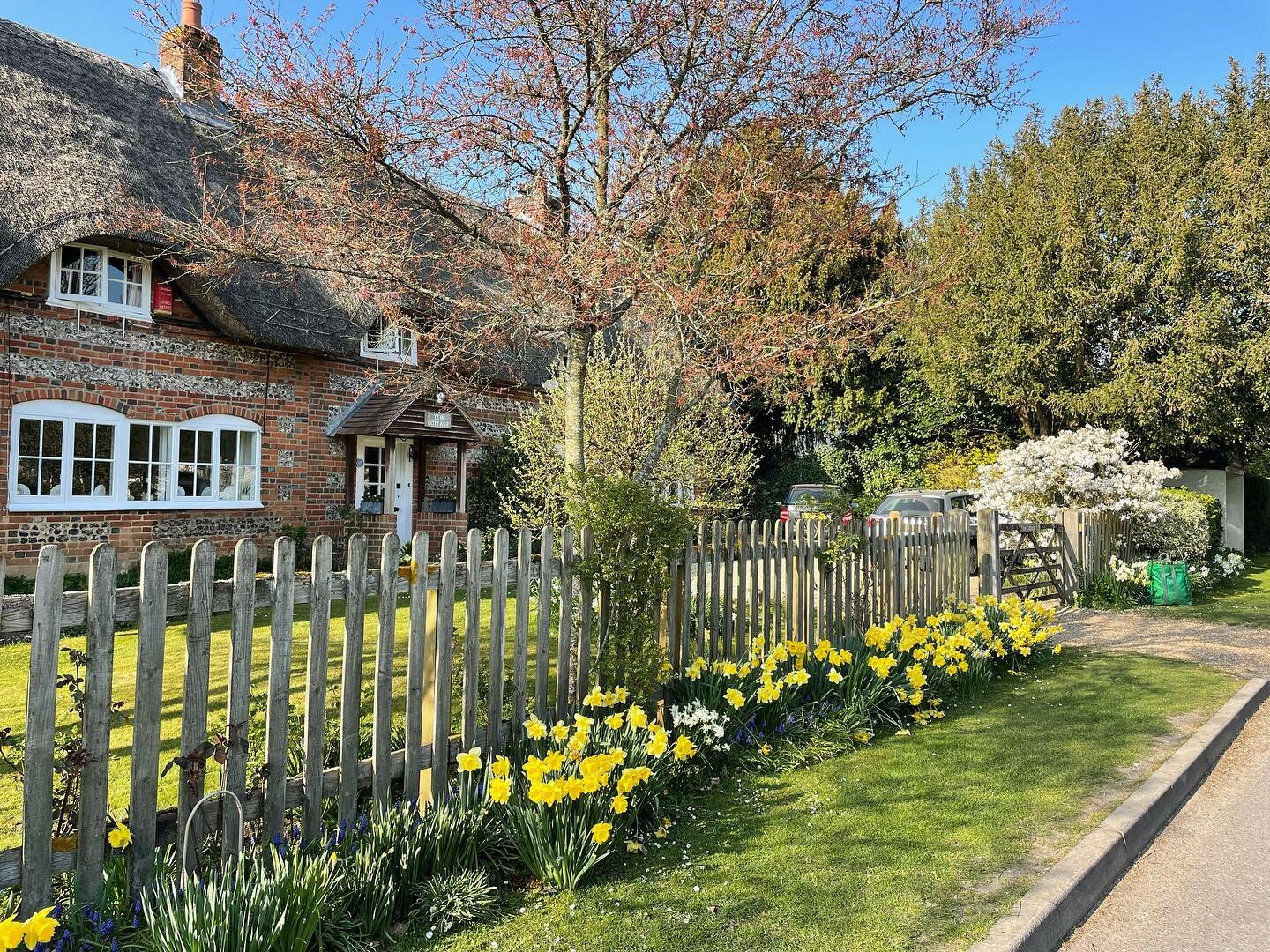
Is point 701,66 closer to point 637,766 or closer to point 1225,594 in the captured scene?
point 637,766

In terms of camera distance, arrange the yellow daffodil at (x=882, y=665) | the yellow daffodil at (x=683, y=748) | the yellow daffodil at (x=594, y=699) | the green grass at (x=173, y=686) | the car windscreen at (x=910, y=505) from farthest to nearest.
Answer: the car windscreen at (x=910, y=505)
the yellow daffodil at (x=882, y=665)
the green grass at (x=173, y=686)
the yellow daffodil at (x=594, y=699)
the yellow daffodil at (x=683, y=748)

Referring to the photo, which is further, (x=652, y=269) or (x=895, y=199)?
(x=895, y=199)

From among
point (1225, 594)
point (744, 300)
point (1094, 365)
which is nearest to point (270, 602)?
point (744, 300)

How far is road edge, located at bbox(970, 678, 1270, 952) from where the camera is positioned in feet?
9.70

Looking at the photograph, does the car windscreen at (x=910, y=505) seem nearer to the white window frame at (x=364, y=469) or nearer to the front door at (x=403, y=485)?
the front door at (x=403, y=485)

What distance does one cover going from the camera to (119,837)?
270cm

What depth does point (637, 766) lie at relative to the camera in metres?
3.80

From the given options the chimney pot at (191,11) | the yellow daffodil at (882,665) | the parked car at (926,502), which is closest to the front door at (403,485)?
the chimney pot at (191,11)

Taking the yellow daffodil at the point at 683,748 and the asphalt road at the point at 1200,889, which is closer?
the asphalt road at the point at 1200,889

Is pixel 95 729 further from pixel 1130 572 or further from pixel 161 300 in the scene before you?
pixel 1130 572

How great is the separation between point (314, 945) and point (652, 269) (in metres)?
3.91

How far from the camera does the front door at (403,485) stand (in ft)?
51.6

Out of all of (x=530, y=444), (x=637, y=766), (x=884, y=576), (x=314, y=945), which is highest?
(x=530, y=444)

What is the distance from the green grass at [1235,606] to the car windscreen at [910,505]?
4.90 metres
